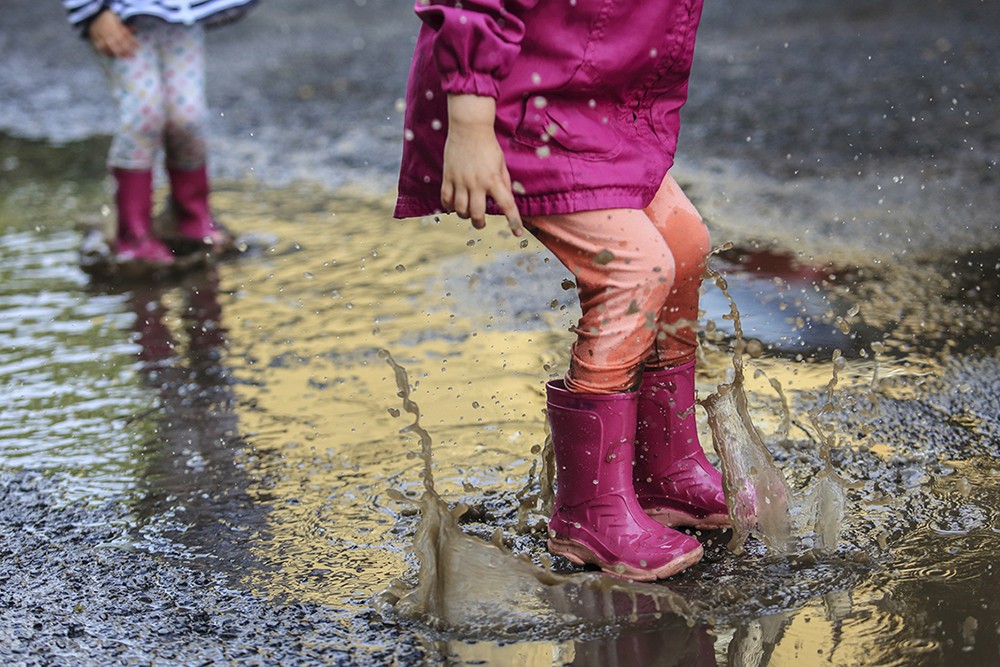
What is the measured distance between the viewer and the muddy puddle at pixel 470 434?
220 cm

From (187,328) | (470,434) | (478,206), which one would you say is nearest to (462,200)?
(478,206)

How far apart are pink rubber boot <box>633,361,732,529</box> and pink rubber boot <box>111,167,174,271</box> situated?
241cm

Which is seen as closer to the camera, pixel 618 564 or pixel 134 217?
pixel 618 564

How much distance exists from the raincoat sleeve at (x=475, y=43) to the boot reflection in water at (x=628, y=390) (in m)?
0.29

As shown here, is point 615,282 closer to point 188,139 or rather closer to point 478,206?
point 478,206

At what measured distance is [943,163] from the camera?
17.1 ft

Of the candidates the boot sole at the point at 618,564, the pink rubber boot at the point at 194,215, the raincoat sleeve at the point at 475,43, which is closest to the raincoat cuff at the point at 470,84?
the raincoat sleeve at the point at 475,43

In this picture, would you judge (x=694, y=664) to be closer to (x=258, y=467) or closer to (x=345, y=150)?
(x=258, y=467)

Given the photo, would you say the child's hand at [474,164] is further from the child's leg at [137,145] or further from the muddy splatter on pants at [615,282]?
the child's leg at [137,145]

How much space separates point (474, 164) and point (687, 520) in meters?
0.83

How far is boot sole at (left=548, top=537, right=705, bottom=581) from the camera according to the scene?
2.33 metres

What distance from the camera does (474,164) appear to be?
7.18 feet

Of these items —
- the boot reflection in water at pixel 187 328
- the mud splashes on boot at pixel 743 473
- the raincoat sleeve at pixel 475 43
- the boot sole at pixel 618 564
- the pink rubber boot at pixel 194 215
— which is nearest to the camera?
the raincoat sleeve at pixel 475 43

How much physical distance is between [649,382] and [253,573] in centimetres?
80
